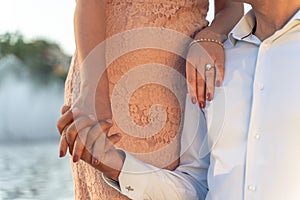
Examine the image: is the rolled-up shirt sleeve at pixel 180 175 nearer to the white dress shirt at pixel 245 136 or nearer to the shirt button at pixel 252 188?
the white dress shirt at pixel 245 136

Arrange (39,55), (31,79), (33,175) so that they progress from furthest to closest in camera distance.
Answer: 1. (39,55)
2. (31,79)
3. (33,175)

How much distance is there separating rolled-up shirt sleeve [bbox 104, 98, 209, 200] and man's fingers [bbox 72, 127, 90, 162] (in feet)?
0.53

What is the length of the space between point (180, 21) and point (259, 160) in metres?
0.36

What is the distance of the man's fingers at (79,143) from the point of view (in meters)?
1.27

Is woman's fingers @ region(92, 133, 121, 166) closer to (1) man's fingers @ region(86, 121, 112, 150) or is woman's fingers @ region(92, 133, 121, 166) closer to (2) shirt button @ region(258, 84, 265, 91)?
(1) man's fingers @ region(86, 121, 112, 150)

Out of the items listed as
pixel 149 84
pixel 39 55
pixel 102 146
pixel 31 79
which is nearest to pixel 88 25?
pixel 149 84

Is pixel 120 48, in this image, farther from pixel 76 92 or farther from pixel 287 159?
pixel 287 159

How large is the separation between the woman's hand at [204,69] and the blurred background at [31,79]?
6638mm

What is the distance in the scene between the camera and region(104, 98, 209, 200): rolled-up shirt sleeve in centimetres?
143

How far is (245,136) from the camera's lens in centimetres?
137

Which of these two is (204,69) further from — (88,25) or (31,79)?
(31,79)

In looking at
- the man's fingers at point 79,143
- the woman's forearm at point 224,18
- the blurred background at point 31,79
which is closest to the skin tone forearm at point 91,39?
the man's fingers at point 79,143

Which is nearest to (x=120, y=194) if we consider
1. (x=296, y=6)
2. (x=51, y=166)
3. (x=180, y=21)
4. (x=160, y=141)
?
(x=160, y=141)

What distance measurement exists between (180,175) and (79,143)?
30cm
